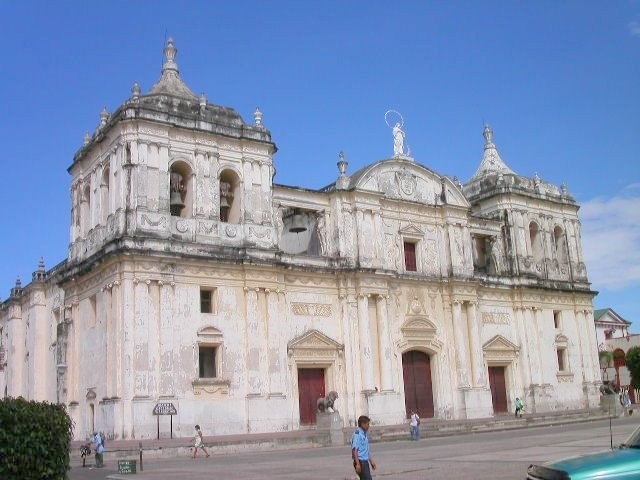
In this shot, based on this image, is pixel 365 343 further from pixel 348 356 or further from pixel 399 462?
pixel 399 462

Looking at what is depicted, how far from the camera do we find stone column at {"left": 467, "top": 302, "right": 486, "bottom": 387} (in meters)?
35.4

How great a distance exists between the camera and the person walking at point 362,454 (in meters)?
10.9

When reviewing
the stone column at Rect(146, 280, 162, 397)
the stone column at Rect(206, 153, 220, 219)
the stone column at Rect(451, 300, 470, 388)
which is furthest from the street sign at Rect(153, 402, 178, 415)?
the stone column at Rect(451, 300, 470, 388)

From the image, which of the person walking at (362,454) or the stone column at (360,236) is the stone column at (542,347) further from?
the person walking at (362,454)

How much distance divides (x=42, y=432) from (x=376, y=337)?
22215mm

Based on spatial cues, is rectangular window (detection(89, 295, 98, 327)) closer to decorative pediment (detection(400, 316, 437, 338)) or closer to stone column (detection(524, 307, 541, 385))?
decorative pediment (detection(400, 316, 437, 338))

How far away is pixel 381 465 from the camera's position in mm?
17344

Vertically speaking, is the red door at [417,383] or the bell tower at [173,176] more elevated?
the bell tower at [173,176]

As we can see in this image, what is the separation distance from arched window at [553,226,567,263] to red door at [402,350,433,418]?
42.8 feet

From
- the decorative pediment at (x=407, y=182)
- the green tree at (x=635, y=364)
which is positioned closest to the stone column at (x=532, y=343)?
the decorative pediment at (x=407, y=182)

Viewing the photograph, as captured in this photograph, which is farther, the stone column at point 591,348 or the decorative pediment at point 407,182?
the stone column at point 591,348

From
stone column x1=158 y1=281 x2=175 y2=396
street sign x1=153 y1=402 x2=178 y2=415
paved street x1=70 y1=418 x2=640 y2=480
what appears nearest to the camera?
paved street x1=70 y1=418 x2=640 y2=480

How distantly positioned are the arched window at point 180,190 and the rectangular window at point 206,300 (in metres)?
3.14

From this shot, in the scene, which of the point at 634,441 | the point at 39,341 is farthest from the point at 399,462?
the point at 39,341
